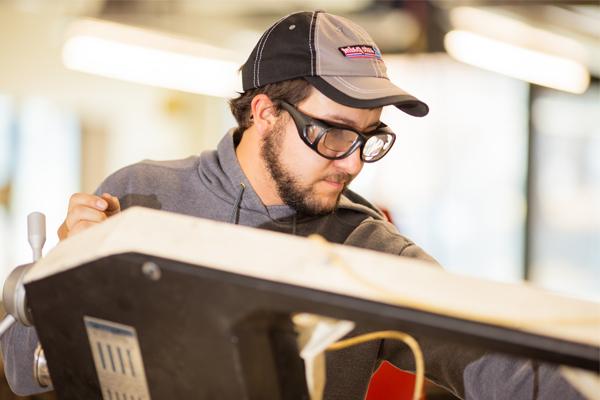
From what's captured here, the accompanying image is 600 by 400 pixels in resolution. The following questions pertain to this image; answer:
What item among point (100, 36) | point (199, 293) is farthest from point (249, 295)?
point (100, 36)

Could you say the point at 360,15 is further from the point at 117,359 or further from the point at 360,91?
the point at 117,359

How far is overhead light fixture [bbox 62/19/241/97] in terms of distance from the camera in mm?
5102

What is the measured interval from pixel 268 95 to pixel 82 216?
2.27 feet

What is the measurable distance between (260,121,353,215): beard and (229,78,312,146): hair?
0.08 m

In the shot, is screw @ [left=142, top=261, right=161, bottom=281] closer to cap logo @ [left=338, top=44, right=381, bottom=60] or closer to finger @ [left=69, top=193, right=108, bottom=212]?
finger @ [left=69, top=193, right=108, bottom=212]

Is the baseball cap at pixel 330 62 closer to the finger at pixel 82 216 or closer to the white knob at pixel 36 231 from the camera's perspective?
the finger at pixel 82 216

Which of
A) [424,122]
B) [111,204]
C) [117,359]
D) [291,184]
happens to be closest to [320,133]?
[291,184]

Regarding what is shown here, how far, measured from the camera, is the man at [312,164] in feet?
5.87

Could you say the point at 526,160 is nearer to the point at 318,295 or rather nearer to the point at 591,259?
the point at 591,259

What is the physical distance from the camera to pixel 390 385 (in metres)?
2.73

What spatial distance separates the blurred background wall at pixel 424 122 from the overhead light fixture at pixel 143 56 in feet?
0.36

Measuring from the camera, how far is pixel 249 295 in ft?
2.91

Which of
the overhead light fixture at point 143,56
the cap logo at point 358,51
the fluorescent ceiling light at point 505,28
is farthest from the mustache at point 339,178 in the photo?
the fluorescent ceiling light at point 505,28

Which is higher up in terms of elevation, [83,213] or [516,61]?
[83,213]
